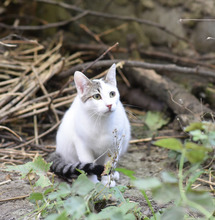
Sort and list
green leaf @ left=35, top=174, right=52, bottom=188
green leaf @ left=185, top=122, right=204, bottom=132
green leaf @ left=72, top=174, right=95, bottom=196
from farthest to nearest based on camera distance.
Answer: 1. green leaf @ left=35, top=174, right=52, bottom=188
2. green leaf @ left=72, top=174, right=95, bottom=196
3. green leaf @ left=185, top=122, right=204, bottom=132

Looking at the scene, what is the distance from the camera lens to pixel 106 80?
2473 millimetres

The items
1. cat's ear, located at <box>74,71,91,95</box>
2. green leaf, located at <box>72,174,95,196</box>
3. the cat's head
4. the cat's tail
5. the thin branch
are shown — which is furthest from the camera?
the thin branch

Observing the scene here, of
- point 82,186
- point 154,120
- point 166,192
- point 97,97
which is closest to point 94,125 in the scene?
point 97,97

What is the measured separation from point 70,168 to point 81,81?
0.65m

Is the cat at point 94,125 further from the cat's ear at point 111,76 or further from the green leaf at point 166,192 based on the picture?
the green leaf at point 166,192

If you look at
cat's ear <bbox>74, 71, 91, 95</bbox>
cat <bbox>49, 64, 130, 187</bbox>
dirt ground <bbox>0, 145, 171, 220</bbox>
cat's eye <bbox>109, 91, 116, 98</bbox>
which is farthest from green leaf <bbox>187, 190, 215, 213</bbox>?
cat's ear <bbox>74, 71, 91, 95</bbox>

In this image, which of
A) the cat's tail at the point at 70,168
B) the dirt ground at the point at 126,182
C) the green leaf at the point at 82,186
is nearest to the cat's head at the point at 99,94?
the cat's tail at the point at 70,168

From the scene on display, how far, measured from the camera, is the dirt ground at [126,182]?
1.94 meters

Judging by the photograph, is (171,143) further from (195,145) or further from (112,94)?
(112,94)

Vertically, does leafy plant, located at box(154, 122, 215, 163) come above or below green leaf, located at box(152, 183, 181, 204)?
above

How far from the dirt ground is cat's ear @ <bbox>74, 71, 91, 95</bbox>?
2.49 feet

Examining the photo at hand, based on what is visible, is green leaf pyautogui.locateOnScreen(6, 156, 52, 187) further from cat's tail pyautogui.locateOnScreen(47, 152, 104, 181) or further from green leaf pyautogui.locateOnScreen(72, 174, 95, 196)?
green leaf pyautogui.locateOnScreen(72, 174, 95, 196)

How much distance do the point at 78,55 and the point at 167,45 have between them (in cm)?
135

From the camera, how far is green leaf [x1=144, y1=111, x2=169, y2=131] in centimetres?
346
